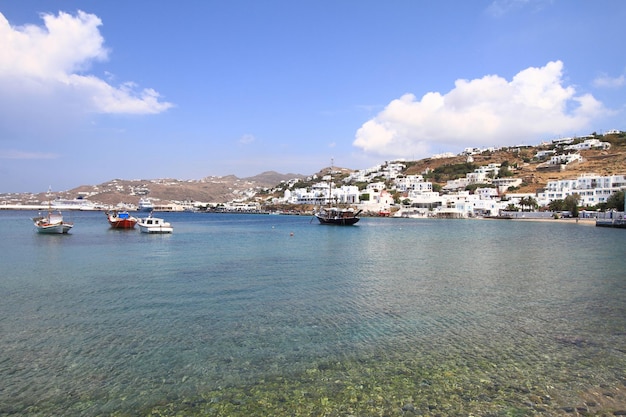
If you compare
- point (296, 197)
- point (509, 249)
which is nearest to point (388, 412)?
point (509, 249)

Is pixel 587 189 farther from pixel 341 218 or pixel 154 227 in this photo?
pixel 154 227

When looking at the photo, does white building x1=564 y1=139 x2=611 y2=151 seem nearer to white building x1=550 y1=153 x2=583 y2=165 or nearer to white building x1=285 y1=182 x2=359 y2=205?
white building x1=550 y1=153 x2=583 y2=165

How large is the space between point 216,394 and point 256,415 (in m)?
0.98

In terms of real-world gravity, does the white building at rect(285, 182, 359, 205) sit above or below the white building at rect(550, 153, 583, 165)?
below

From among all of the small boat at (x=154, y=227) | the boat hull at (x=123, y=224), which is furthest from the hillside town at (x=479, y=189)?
the small boat at (x=154, y=227)

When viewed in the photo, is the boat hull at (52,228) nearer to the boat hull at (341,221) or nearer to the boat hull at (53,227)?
the boat hull at (53,227)

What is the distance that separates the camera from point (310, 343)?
9328mm

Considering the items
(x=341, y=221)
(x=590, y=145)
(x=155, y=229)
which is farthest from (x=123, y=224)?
(x=590, y=145)

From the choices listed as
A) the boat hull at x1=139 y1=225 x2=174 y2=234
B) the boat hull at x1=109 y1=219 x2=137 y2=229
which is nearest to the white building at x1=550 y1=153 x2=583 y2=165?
the boat hull at x1=139 y1=225 x2=174 y2=234

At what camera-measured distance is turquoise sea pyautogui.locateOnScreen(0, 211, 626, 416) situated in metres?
6.64

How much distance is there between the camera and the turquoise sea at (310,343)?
664 cm

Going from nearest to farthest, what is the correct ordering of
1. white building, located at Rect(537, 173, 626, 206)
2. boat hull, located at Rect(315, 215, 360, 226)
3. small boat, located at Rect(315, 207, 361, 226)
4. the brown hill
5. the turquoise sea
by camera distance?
the turquoise sea, boat hull, located at Rect(315, 215, 360, 226), small boat, located at Rect(315, 207, 361, 226), white building, located at Rect(537, 173, 626, 206), the brown hill

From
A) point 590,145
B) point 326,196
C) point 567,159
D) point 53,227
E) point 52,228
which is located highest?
point 590,145

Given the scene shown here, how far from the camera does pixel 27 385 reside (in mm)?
7059
